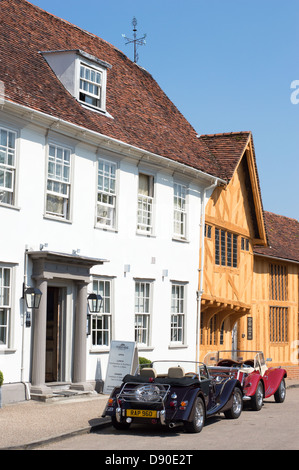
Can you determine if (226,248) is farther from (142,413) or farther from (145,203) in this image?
(142,413)

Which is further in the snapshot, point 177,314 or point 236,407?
point 177,314

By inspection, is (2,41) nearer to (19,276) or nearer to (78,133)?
(78,133)

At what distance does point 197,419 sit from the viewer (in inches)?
509

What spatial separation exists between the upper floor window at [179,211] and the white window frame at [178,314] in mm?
1638

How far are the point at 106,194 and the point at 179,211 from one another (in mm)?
3848

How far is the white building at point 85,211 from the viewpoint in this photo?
16766 mm

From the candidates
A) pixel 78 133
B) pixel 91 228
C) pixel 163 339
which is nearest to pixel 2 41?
pixel 78 133

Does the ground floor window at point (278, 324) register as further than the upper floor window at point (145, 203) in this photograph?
Yes

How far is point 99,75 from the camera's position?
20562 millimetres

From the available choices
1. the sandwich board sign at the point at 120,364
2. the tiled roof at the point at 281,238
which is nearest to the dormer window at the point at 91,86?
the sandwich board sign at the point at 120,364

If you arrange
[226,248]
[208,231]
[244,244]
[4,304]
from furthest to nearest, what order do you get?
[244,244], [226,248], [208,231], [4,304]

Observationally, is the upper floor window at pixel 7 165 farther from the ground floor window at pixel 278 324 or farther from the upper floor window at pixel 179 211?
the ground floor window at pixel 278 324

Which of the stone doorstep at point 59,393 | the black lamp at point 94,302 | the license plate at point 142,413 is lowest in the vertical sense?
the stone doorstep at point 59,393

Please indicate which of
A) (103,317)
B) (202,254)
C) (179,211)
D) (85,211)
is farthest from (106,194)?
(202,254)
